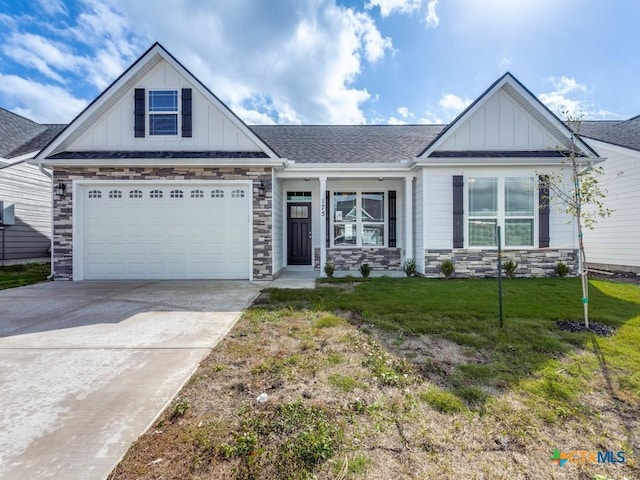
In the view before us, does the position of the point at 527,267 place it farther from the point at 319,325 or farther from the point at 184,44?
the point at 184,44

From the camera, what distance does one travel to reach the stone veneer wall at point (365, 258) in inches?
412

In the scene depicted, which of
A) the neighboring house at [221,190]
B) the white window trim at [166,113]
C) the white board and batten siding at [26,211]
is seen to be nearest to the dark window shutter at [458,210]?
the neighboring house at [221,190]

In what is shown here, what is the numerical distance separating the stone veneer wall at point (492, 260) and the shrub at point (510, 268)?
134mm

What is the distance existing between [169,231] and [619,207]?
14.1 m

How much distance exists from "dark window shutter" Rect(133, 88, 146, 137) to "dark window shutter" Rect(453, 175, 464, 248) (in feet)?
29.5

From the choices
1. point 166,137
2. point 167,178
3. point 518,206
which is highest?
point 166,137

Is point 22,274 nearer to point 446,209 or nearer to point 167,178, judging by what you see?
point 167,178

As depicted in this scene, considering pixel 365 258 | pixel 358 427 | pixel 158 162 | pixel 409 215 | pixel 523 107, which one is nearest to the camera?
pixel 358 427

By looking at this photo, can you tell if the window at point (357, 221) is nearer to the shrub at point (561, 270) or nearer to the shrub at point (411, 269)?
the shrub at point (411, 269)

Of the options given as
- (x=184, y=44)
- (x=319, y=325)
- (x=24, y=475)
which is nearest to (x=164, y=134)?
(x=184, y=44)

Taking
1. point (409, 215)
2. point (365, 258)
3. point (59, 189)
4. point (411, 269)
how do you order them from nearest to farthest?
1. point (59, 189)
2. point (411, 269)
3. point (409, 215)
4. point (365, 258)

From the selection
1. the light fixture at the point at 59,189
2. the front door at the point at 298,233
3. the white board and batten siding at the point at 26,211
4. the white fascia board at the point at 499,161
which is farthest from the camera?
the front door at the point at 298,233

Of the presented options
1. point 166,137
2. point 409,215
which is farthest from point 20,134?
point 409,215

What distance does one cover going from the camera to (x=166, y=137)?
340 inches
